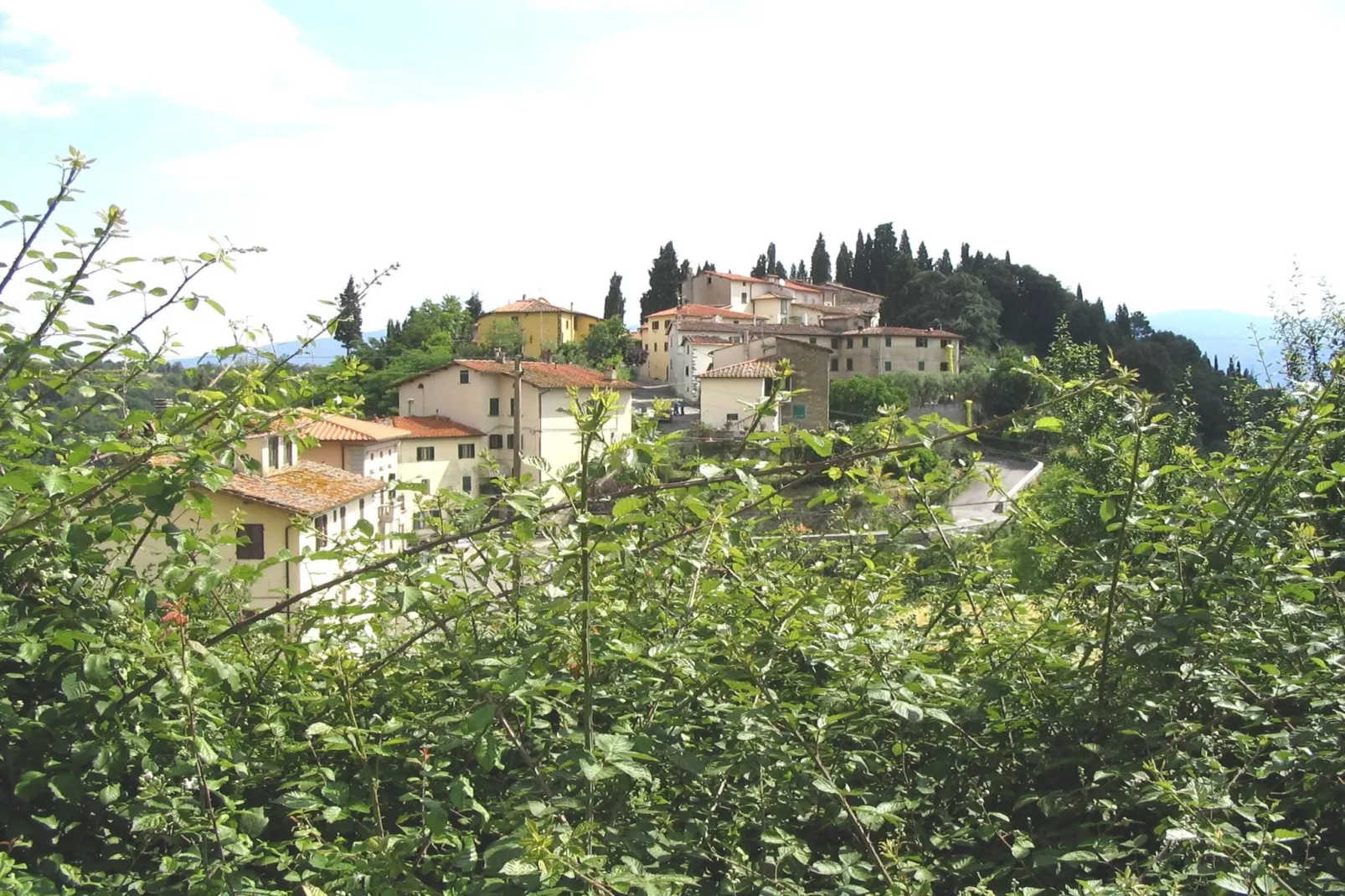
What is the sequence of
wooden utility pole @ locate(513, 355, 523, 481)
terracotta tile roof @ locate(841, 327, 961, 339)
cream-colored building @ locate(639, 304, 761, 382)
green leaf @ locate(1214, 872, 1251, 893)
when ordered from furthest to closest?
cream-colored building @ locate(639, 304, 761, 382), terracotta tile roof @ locate(841, 327, 961, 339), wooden utility pole @ locate(513, 355, 523, 481), green leaf @ locate(1214, 872, 1251, 893)

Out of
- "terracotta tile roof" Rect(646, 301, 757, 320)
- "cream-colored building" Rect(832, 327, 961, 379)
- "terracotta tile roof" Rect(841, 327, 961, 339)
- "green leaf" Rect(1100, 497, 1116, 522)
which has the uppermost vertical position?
"terracotta tile roof" Rect(646, 301, 757, 320)

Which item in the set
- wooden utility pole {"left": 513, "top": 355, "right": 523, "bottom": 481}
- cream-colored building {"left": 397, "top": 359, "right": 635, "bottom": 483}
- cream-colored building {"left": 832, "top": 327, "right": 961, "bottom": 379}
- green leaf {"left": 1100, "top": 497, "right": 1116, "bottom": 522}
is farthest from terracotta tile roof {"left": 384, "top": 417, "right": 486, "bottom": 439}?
green leaf {"left": 1100, "top": 497, "right": 1116, "bottom": 522}

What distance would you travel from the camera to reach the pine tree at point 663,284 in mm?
87375

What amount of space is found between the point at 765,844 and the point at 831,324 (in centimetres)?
7368

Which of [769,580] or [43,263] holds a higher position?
[43,263]

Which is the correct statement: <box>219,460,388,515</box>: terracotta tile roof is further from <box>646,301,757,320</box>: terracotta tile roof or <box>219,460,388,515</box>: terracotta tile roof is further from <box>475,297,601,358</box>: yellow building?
<box>475,297,601,358</box>: yellow building

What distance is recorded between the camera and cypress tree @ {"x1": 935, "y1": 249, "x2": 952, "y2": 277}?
79438mm

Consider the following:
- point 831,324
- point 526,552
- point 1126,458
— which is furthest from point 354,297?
point 831,324

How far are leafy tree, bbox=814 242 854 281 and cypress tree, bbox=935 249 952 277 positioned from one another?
8987mm

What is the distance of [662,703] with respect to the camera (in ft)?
7.35

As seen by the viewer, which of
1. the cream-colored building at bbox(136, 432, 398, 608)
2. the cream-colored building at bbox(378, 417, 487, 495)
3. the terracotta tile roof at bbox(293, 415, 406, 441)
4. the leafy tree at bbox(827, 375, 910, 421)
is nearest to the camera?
the cream-colored building at bbox(136, 432, 398, 608)

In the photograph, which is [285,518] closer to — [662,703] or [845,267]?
[662,703]

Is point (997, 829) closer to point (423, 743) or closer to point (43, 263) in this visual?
point (423, 743)

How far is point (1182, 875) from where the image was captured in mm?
1824
